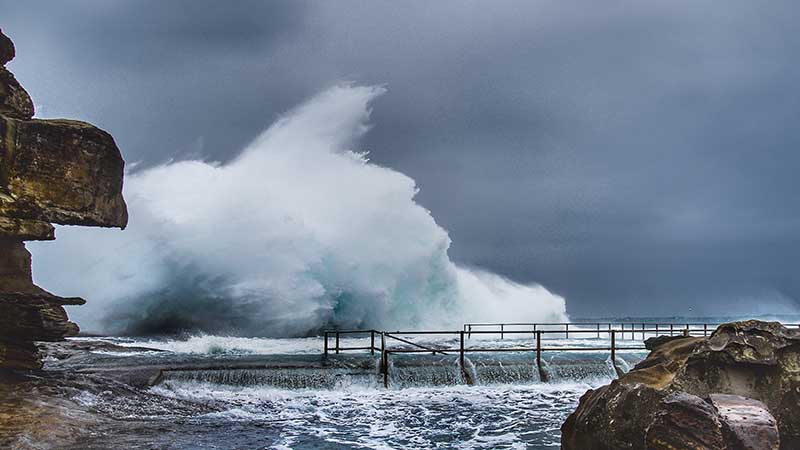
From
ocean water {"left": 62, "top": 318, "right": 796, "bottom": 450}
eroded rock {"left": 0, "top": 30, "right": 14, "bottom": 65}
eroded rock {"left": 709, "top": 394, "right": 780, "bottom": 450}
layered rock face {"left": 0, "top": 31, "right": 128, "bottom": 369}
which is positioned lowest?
A: ocean water {"left": 62, "top": 318, "right": 796, "bottom": 450}

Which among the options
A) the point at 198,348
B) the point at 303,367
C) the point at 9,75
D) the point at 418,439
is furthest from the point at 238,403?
the point at 198,348

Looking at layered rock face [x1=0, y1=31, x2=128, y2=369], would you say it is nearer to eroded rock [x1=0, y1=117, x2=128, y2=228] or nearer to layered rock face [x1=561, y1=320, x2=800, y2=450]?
eroded rock [x1=0, y1=117, x2=128, y2=228]

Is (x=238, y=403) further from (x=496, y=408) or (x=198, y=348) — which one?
(x=198, y=348)

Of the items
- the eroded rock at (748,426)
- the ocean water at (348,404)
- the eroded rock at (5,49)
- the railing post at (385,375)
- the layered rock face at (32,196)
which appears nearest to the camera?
the eroded rock at (748,426)

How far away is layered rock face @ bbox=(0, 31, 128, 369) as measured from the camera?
12.7 metres

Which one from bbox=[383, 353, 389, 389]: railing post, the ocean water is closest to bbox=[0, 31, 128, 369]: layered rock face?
the ocean water

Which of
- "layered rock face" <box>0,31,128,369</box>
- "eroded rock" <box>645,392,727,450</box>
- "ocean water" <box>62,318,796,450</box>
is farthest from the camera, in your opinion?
"layered rock face" <box>0,31,128,369</box>

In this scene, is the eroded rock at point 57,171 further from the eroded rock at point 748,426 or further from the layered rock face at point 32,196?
the eroded rock at point 748,426

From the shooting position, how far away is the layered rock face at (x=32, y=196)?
41.7 ft

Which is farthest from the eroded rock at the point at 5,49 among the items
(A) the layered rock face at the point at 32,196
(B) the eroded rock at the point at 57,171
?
(B) the eroded rock at the point at 57,171

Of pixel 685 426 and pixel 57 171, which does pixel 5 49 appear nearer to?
pixel 57 171

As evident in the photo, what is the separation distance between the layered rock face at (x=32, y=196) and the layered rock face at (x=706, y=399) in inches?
430

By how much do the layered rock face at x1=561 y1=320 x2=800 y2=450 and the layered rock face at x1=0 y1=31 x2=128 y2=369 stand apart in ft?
35.8

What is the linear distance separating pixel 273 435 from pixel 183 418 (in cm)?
246
